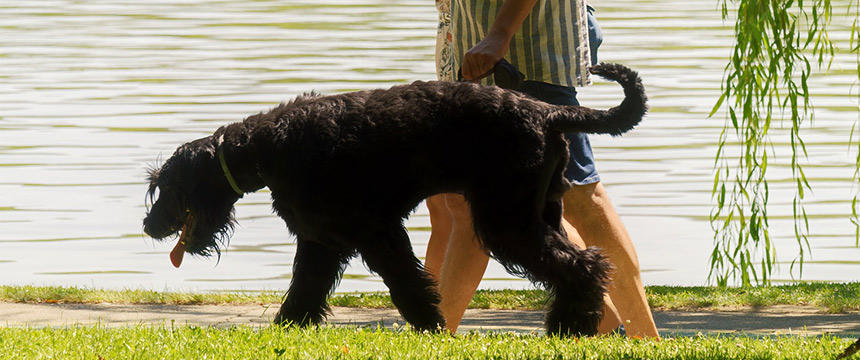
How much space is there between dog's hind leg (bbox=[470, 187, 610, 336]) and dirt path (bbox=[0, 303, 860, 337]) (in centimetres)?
141

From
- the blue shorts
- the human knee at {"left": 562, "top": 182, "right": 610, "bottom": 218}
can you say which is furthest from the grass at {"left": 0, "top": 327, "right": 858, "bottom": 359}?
the blue shorts

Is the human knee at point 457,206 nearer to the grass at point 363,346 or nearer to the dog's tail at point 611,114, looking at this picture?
the grass at point 363,346

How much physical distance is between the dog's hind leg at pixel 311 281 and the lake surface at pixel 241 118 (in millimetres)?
949

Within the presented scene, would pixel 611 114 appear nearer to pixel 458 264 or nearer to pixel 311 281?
pixel 458 264

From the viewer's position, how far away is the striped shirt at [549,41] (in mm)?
5848

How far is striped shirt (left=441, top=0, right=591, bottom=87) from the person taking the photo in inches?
230

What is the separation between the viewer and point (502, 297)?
799cm

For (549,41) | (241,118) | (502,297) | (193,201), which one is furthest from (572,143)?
(241,118)

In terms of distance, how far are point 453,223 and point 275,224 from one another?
5.15 metres

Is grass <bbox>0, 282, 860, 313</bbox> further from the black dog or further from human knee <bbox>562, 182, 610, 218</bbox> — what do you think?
the black dog

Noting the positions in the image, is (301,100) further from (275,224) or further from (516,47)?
(275,224)

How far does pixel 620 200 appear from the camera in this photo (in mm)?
11617

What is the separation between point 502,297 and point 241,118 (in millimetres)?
7796

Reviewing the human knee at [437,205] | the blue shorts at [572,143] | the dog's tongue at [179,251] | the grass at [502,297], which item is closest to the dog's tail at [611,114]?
the blue shorts at [572,143]
